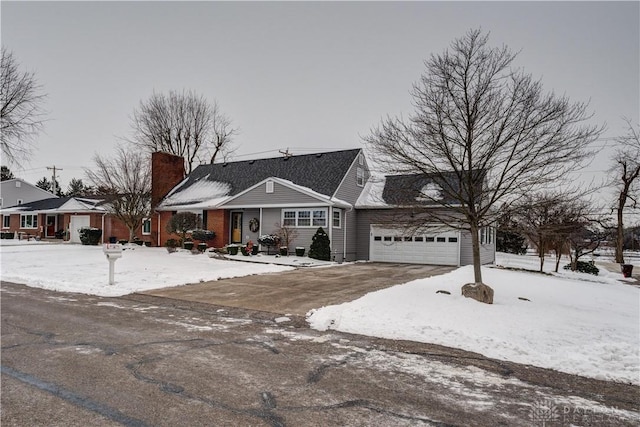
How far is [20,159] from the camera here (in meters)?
22.5

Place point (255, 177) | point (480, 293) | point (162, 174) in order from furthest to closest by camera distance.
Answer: point (162, 174)
point (255, 177)
point (480, 293)

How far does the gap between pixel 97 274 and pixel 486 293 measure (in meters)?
11.9

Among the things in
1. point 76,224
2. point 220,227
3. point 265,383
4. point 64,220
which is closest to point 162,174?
point 220,227

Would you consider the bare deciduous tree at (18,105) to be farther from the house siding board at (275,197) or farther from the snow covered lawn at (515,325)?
the snow covered lawn at (515,325)

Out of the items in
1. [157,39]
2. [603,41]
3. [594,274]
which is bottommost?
[594,274]

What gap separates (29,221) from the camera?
122ft

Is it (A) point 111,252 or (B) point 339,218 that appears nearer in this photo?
(A) point 111,252

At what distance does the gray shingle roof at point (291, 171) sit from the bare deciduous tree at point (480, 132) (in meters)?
11.3

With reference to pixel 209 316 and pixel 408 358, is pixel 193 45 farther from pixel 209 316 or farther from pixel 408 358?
pixel 408 358

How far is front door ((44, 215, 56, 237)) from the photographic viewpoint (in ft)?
118

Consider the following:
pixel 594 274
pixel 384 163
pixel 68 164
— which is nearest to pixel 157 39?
pixel 384 163

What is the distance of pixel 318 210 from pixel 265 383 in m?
16.4

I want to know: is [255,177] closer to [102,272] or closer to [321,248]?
[321,248]

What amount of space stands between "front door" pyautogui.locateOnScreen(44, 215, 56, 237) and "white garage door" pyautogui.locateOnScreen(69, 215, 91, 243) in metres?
6.61
